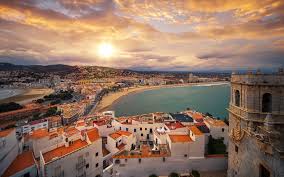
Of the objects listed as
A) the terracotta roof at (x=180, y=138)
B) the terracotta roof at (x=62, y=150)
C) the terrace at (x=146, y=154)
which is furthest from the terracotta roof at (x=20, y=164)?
the terracotta roof at (x=180, y=138)

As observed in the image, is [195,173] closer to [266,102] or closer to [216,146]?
[216,146]

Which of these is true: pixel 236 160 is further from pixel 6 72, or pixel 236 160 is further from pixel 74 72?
pixel 74 72

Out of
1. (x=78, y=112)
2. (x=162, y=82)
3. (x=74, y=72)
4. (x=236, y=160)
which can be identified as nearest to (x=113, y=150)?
(x=236, y=160)

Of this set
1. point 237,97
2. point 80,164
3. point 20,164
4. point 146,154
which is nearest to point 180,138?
point 146,154

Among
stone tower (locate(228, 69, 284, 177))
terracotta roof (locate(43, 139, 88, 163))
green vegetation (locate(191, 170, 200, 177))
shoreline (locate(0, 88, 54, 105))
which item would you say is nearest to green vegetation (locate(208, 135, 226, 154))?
green vegetation (locate(191, 170, 200, 177))

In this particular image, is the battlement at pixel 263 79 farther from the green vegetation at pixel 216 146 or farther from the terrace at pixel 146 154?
the green vegetation at pixel 216 146

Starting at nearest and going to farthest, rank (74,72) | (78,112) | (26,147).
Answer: (26,147)
(78,112)
(74,72)
